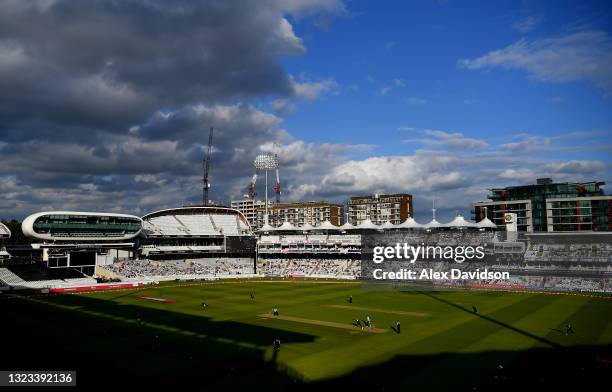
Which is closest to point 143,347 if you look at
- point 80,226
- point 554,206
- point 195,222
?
point 80,226

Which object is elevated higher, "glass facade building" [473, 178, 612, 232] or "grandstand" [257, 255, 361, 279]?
"glass facade building" [473, 178, 612, 232]

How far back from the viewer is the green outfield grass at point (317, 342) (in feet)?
93.2

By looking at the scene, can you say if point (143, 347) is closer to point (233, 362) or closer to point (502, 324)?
point (233, 362)

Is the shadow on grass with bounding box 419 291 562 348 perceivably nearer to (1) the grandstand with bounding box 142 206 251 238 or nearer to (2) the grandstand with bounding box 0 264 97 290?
(2) the grandstand with bounding box 0 264 97 290

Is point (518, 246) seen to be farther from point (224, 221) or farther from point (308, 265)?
point (224, 221)

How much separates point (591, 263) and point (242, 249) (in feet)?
283

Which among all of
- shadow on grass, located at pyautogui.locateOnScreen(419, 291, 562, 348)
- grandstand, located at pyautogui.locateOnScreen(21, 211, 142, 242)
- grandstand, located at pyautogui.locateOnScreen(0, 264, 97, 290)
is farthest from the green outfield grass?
grandstand, located at pyautogui.locateOnScreen(21, 211, 142, 242)

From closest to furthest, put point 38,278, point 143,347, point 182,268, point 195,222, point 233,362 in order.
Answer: point 233,362 → point 143,347 → point 38,278 → point 182,268 → point 195,222

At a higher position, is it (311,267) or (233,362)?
(233,362)

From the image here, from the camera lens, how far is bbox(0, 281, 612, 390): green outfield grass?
1119 inches

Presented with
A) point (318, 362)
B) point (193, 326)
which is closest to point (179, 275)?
point (193, 326)

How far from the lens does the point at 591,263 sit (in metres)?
84.6

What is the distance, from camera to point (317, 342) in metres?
37.6

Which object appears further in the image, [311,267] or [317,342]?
[311,267]
